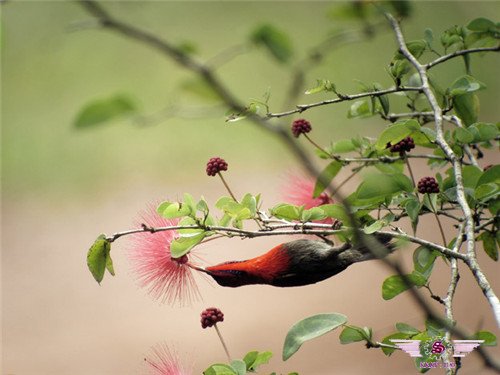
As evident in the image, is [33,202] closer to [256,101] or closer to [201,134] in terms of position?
[201,134]

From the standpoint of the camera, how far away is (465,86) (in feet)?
1.42

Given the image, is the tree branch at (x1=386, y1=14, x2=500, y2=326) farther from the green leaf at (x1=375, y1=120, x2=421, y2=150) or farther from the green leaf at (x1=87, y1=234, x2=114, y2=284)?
the green leaf at (x1=87, y1=234, x2=114, y2=284)

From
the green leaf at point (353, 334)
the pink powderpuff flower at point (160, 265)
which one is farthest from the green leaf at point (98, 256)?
the green leaf at point (353, 334)

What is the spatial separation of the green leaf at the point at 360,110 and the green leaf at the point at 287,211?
0.42 feet

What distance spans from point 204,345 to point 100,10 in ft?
3.08

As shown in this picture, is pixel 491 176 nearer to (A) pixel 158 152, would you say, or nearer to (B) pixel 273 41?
(B) pixel 273 41

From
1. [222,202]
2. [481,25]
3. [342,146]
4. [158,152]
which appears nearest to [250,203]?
[222,202]

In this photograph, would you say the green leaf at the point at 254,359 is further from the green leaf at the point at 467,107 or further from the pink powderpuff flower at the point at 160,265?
the green leaf at the point at 467,107

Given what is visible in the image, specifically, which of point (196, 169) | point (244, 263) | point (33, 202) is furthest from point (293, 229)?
point (33, 202)

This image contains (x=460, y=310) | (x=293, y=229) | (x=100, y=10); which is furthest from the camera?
(x=460, y=310)

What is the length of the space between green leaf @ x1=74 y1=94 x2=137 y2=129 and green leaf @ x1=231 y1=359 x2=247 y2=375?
20 cm

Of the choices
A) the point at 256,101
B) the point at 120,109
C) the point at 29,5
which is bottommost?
the point at 120,109

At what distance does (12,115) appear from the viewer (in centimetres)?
167

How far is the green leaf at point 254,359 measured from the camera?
0.40 metres
